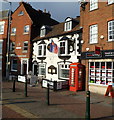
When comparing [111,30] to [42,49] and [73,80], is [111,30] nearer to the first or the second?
[73,80]

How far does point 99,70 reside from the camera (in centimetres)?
1309

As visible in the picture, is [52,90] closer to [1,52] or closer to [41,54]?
[41,54]

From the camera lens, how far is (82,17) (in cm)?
1505

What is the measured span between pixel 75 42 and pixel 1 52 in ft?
52.3

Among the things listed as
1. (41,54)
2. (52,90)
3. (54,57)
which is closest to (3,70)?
(41,54)

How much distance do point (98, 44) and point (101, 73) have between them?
2.55m

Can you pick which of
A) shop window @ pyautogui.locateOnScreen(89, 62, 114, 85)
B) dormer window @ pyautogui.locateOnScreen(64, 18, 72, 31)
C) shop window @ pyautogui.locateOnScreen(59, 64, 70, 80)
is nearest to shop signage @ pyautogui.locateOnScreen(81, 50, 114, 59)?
shop window @ pyautogui.locateOnScreen(89, 62, 114, 85)

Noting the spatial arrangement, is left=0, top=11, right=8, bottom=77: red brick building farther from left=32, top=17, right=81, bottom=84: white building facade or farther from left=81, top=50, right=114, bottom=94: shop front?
left=81, top=50, right=114, bottom=94: shop front

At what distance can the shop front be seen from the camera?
12258 mm

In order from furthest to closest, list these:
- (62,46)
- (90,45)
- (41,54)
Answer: (41,54)
(62,46)
(90,45)

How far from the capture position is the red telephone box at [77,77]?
13555mm

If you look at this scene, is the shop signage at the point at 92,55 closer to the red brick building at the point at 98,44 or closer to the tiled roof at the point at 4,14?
the red brick building at the point at 98,44

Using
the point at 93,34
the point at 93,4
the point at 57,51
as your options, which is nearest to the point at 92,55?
the point at 93,34

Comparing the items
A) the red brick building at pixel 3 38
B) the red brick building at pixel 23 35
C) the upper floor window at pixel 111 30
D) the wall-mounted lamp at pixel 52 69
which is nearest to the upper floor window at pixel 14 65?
the red brick building at pixel 23 35
